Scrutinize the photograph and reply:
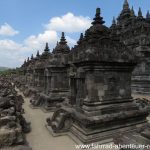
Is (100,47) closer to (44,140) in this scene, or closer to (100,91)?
(100,91)

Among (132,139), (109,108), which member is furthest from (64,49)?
(132,139)

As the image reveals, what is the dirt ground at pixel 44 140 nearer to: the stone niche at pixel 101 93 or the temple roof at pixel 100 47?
the stone niche at pixel 101 93

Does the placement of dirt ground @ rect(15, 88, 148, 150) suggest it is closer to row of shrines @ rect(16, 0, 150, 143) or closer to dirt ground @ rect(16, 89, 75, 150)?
dirt ground @ rect(16, 89, 75, 150)

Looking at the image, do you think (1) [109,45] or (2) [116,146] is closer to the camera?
(2) [116,146]

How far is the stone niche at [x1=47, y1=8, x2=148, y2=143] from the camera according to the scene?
267 inches

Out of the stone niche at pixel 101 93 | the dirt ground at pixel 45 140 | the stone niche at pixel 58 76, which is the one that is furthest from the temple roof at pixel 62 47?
the dirt ground at pixel 45 140

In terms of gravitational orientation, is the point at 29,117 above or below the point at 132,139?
below

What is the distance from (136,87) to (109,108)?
1397 cm

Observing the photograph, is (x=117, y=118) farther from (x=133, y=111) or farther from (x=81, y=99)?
(x=81, y=99)

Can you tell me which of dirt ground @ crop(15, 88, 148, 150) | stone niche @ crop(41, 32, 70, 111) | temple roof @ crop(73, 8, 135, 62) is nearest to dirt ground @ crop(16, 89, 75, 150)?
dirt ground @ crop(15, 88, 148, 150)

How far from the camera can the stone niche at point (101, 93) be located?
679cm

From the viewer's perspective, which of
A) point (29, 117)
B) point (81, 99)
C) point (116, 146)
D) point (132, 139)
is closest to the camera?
point (132, 139)

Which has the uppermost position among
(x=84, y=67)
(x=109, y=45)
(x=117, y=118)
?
(x=109, y=45)

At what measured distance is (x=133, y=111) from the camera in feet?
25.5
